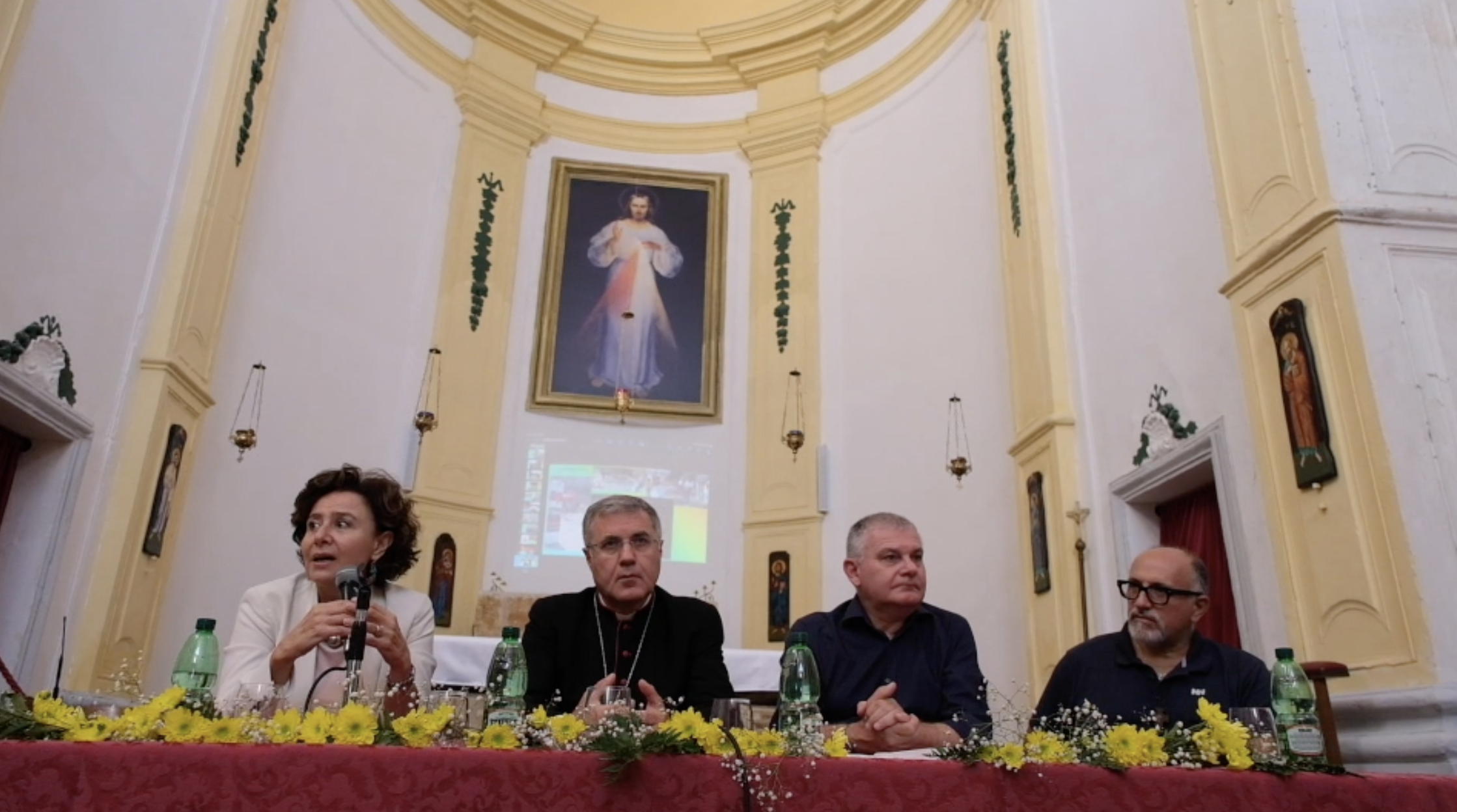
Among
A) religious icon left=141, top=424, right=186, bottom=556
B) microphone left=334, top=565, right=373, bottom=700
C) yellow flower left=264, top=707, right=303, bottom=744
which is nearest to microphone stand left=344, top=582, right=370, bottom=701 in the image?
microphone left=334, top=565, right=373, bottom=700

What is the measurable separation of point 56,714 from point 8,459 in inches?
188

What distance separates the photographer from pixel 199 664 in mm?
2076

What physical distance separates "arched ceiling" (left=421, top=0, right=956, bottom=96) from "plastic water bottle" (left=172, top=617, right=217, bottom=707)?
33.9 ft

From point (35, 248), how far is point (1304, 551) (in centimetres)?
647

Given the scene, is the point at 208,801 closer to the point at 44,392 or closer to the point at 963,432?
the point at 44,392

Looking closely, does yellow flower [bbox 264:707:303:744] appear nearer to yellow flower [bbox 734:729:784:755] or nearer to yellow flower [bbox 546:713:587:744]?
yellow flower [bbox 546:713:587:744]

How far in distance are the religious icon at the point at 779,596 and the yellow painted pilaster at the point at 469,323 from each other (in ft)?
8.57

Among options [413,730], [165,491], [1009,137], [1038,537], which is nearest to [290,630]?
[413,730]

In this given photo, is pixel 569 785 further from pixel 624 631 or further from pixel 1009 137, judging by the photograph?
pixel 1009 137

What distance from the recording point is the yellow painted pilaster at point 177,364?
596 cm

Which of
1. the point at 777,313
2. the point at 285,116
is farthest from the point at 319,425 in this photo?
the point at 777,313

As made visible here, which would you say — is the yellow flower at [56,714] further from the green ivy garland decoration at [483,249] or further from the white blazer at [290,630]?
the green ivy garland decoration at [483,249]

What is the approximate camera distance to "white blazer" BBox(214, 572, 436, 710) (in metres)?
2.54

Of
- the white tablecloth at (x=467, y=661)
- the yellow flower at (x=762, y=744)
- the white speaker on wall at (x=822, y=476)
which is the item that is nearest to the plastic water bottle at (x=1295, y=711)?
the yellow flower at (x=762, y=744)
